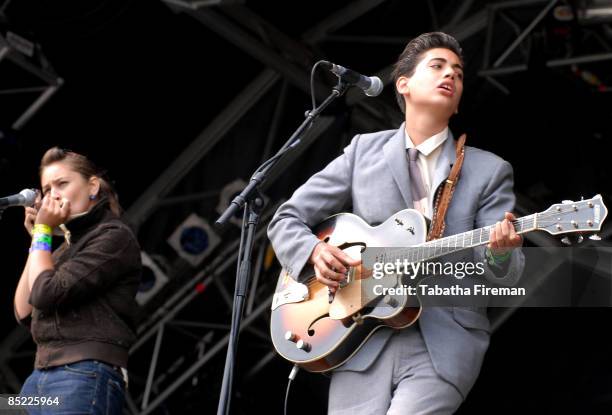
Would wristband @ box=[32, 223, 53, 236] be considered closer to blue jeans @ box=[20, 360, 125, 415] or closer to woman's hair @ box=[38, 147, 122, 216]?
woman's hair @ box=[38, 147, 122, 216]

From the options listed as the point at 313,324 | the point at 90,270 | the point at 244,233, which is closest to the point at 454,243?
the point at 313,324

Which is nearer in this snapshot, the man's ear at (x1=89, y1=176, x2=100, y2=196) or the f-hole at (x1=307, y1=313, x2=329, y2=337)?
the f-hole at (x1=307, y1=313, x2=329, y2=337)

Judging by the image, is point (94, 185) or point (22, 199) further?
point (94, 185)

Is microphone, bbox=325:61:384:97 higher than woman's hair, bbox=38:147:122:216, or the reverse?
microphone, bbox=325:61:384:97

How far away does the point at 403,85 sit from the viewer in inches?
146

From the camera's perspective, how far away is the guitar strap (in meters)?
3.25

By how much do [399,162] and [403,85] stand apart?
380mm

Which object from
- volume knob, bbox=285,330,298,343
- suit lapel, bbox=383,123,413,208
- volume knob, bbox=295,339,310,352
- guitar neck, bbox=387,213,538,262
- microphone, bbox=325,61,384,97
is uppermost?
microphone, bbox=325,61,384,97

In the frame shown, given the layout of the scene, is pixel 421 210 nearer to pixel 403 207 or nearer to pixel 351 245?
pixel 403 207

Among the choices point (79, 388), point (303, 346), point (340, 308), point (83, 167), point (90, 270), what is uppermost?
point (83, 167)

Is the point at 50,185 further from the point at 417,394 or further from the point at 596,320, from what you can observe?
the point at 596,320

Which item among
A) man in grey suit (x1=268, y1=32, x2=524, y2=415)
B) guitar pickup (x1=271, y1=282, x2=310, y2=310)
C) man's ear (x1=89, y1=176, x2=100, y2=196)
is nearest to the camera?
man in grey suit (x1=268, y1=32, x2=524, y2=415)

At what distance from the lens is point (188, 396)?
6.81 metres

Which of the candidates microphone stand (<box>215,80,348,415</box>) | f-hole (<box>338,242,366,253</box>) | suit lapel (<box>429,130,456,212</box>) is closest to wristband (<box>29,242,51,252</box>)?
microphone stand (<box>215,80,348,415</box>)
